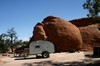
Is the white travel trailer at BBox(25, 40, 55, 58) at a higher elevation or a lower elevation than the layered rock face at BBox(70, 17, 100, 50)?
lower

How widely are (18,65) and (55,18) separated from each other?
121ft

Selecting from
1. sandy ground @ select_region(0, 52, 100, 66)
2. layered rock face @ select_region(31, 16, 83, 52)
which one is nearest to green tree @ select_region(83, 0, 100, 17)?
sandy ground @ select_region(0, 52, 100, 66)

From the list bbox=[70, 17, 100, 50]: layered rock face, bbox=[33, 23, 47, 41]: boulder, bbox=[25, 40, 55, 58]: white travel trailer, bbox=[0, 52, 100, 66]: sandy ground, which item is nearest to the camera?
bbox=[0, 52, 100, 66]: sandy ground

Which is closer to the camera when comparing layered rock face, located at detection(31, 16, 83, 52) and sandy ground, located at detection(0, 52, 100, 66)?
sandy ground, located at detection(0, 52, 100, 66)

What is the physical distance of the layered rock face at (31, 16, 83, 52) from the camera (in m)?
62.0

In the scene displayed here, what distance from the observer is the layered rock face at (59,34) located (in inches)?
2442

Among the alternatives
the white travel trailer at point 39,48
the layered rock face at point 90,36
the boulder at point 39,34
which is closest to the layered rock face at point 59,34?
the boulder at point 39,34

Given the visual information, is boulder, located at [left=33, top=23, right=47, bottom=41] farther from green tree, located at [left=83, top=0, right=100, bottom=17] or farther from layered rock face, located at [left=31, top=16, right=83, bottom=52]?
green tree, located at [left=83, top=0, right=100, bottom=17]

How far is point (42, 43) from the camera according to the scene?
43.2 metres

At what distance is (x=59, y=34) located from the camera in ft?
206

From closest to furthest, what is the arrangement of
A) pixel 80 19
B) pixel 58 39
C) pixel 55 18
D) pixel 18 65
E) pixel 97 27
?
1. pixel 18 65
2. pixel 58 39
3. pixel 55 18
4. pixel 97 27
5. pixel 80 19

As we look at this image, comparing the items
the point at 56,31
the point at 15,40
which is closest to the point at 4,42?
the point at 15,40

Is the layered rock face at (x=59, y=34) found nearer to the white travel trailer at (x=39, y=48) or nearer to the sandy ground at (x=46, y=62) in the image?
the white travel trailer at (x=39, y=48)

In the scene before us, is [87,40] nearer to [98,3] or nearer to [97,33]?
[97,33]
